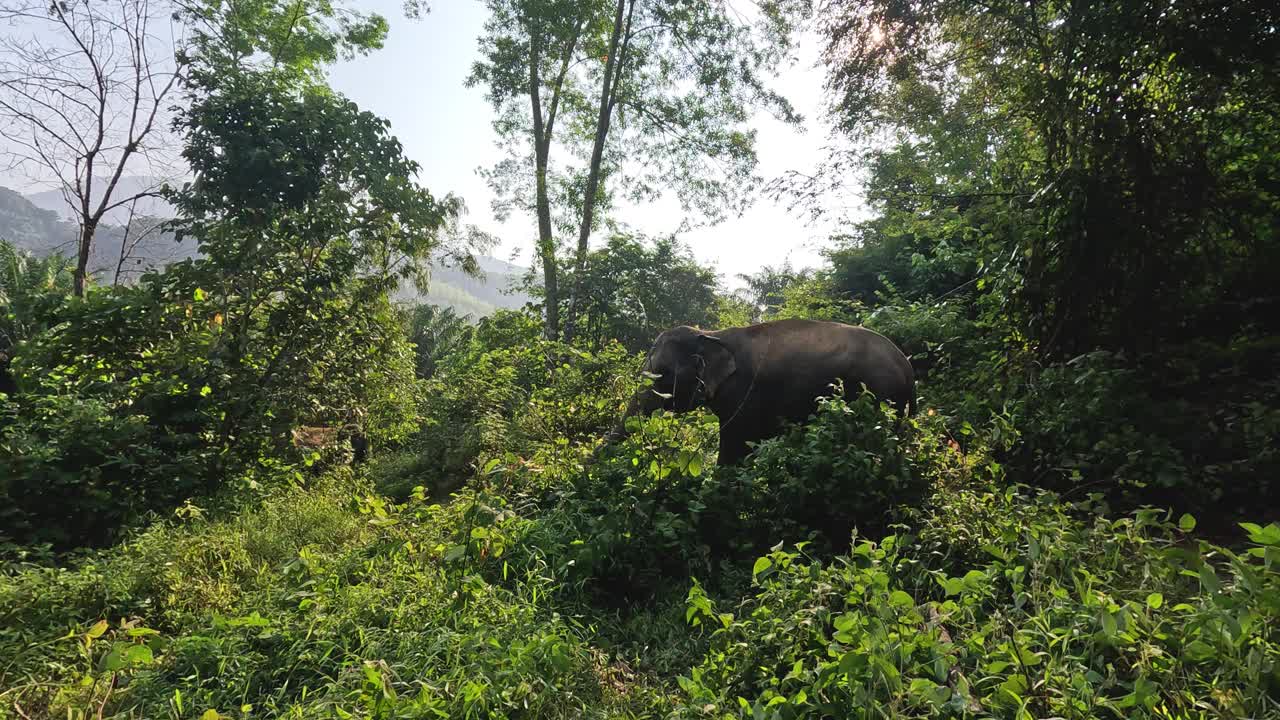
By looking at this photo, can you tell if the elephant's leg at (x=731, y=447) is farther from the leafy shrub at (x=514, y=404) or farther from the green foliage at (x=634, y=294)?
the green foliage at (x=634, y=294)

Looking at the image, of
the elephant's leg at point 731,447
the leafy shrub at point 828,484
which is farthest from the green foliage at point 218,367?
the leafy shrub at point 828,484

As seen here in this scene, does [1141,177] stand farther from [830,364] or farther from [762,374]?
[762,374]

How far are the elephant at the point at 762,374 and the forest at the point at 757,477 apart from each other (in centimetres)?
36

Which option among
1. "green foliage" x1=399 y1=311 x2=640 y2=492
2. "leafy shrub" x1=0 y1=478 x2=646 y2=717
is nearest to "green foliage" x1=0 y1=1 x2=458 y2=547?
"green foliage" x1=399 y1=311 x2=640 y2=492

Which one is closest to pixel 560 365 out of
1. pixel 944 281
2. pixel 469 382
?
pixel 469 382

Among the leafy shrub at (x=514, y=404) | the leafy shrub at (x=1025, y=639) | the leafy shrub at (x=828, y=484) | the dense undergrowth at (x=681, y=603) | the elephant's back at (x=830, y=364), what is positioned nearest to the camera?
the leafy shrub at (x=1025, y=639)

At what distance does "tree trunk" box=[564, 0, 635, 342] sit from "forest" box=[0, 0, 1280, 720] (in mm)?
4067

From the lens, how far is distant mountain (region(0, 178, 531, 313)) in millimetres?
9016

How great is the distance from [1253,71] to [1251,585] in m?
4.43

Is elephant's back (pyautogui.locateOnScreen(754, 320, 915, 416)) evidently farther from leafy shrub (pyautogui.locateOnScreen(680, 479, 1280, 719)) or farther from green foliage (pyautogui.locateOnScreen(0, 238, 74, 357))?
green foliage (pyautogui.locateOnScreen(0, 238, 74, 357))

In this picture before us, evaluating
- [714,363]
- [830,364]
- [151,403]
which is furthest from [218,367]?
[830,364]

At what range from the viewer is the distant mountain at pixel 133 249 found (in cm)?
902

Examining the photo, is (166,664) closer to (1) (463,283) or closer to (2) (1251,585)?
(2) (1251,585)

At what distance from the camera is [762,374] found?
6180 millimetres
